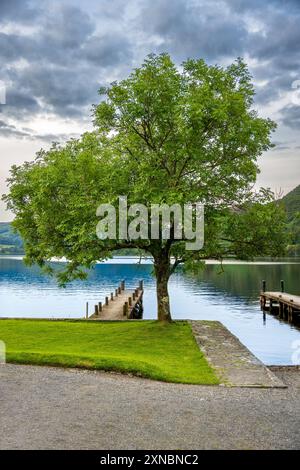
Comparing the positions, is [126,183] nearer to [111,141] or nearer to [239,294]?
[111,141]

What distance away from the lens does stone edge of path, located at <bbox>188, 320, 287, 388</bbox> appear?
16.6 metres

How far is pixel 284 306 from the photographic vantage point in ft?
177

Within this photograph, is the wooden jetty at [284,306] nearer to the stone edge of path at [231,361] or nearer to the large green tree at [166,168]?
the large green tree at [166,168]

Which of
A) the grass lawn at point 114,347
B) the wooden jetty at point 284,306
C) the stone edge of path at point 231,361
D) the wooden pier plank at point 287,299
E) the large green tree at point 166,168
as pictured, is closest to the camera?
the stone edge of path at point 231,361

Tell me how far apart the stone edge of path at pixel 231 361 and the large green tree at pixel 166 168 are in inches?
173

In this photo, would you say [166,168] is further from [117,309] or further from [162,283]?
[117,309]

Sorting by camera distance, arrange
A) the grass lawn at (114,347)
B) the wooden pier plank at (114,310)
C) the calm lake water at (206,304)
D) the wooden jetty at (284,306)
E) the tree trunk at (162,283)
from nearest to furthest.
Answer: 1. the grass lawn at (114,347)
2. the tree trunk at (162,283)
3. the wooden pier plank at (114,310)
4. the calm lake water at (206,304)
5. the wooden jetty at (284,306)

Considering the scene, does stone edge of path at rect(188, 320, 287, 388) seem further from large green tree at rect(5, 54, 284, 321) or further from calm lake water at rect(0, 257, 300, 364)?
calm lake water at rect(0, 257, 300, 364)

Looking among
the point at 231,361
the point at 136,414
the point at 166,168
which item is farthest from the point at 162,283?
the point at 136,414

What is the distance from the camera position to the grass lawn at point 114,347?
59.2 feet

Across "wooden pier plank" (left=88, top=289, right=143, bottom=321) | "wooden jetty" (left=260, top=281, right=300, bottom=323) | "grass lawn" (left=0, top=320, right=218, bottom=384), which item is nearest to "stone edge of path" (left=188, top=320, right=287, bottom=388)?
"grass lawn" (left=0, top=320, right=218, bottom=384)

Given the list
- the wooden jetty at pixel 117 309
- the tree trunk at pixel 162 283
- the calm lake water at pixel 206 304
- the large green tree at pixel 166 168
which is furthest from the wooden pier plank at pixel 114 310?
the large green tree at pixel 166 168

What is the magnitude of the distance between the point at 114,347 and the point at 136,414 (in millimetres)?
11306

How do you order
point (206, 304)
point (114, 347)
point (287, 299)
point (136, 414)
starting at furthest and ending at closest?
point (206, 304)
point (287, 299)
point (114, 347)
point (136, 414)
